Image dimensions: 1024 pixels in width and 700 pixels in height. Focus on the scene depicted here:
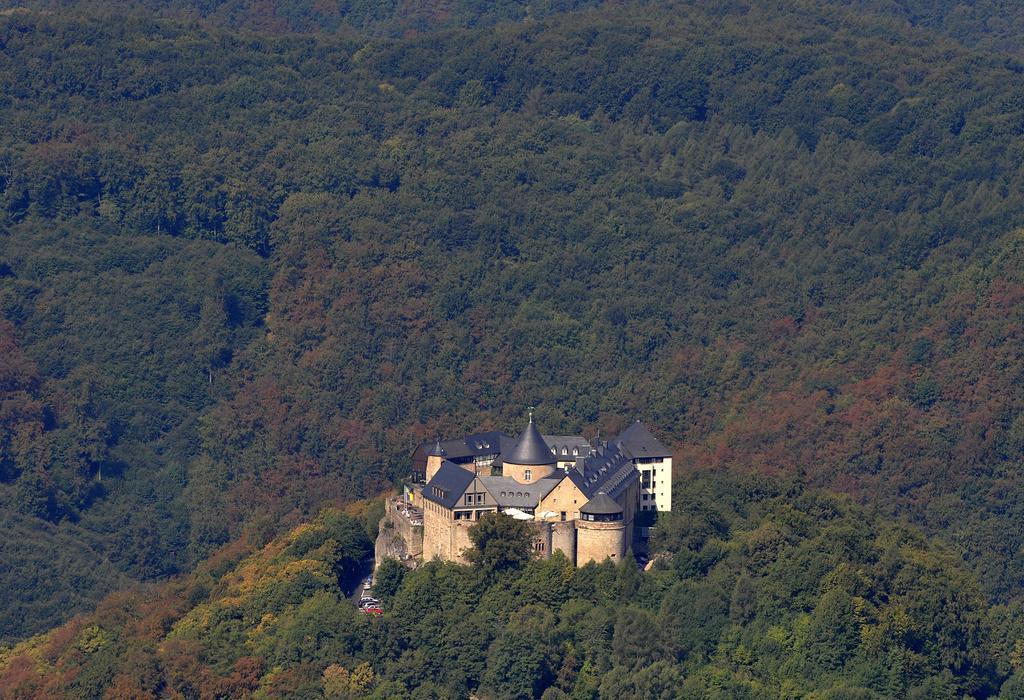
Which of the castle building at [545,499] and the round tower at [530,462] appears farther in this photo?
the round tower at [530,462]

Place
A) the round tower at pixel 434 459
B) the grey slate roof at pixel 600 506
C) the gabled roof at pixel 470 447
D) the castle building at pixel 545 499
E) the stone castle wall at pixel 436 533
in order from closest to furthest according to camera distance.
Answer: the grey slate roof at pixel 600 506 < the castle building at pixel 545 499 < the stone castle wall at pixel 436 533 < the round tower at pixel 434 459 < the gabled roof at pixel 470 447

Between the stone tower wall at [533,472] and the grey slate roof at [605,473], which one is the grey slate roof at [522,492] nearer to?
the stone tower wall at [533,472]

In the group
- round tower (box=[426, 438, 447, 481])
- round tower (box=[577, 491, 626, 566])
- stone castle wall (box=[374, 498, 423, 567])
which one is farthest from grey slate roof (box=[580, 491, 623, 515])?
round tower (box=[426, 438, 447, 481])

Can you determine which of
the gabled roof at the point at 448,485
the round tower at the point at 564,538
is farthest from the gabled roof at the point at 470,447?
the round tower at the point at 564,538

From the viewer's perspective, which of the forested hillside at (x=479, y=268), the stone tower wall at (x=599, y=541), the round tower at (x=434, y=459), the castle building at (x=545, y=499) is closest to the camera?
the stone tower wall at (x=599, y=541)

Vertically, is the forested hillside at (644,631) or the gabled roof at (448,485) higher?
the gabled roof at (448,485)

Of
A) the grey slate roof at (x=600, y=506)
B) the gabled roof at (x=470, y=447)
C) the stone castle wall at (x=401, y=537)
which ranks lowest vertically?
the stone castle wall at (x=401, y=537)

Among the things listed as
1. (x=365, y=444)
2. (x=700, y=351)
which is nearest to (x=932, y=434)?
(x=700, y=351)

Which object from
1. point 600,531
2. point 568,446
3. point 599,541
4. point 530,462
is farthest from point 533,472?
point 568,446
